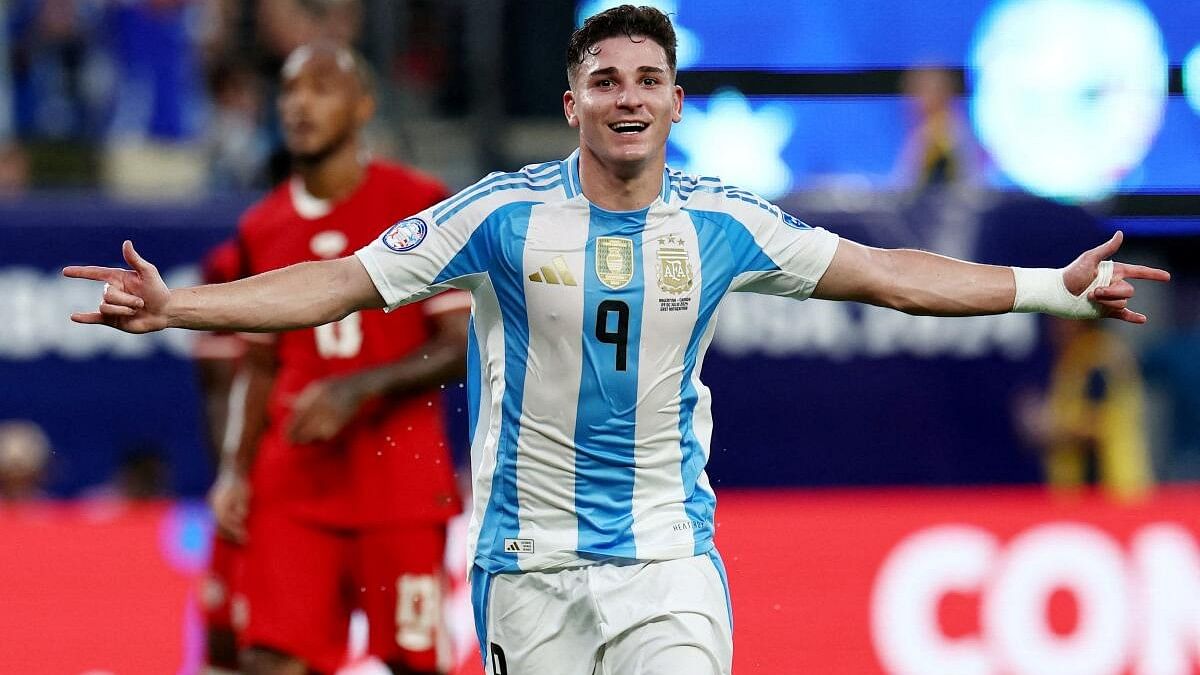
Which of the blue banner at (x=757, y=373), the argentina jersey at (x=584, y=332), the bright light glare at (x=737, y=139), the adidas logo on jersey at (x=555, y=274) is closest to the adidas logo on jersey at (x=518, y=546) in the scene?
the argentina jersey at (x=584, y=332)

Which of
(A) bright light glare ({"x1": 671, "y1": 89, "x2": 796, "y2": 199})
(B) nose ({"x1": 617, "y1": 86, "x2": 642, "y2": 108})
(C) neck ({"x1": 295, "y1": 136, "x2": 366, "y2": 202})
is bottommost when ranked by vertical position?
(B) nose ({"x1": 617, "y1": 86, "x2": 642, "y2": 108})

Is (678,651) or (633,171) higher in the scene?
(633,171)

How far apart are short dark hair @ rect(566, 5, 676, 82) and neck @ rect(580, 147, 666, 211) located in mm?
226

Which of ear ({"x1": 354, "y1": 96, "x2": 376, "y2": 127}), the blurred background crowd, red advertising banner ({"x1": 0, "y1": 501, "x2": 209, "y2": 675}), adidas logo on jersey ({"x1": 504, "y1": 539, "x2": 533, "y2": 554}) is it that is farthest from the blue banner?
adidas logo on jersey ({"x1": 504, "y1": 539, "x2": 533, "y2": 554})

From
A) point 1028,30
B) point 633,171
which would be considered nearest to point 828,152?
point 1028,30

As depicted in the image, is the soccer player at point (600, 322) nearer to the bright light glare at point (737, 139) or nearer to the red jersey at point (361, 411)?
the red jersey at point (361, 411)

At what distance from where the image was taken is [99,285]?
33.8 feet

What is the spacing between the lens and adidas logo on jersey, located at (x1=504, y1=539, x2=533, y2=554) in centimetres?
473

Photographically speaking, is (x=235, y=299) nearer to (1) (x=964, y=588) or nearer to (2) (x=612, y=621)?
(2) (x=612, y=621)

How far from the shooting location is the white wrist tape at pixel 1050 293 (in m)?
4.93

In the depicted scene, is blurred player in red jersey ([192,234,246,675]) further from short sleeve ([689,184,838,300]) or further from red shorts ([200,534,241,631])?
short sleeve ([689,184,838,300])

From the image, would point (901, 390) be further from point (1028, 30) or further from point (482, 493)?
point (482, 493)

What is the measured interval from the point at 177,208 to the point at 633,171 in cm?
609

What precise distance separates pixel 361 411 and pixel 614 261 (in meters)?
2.03
